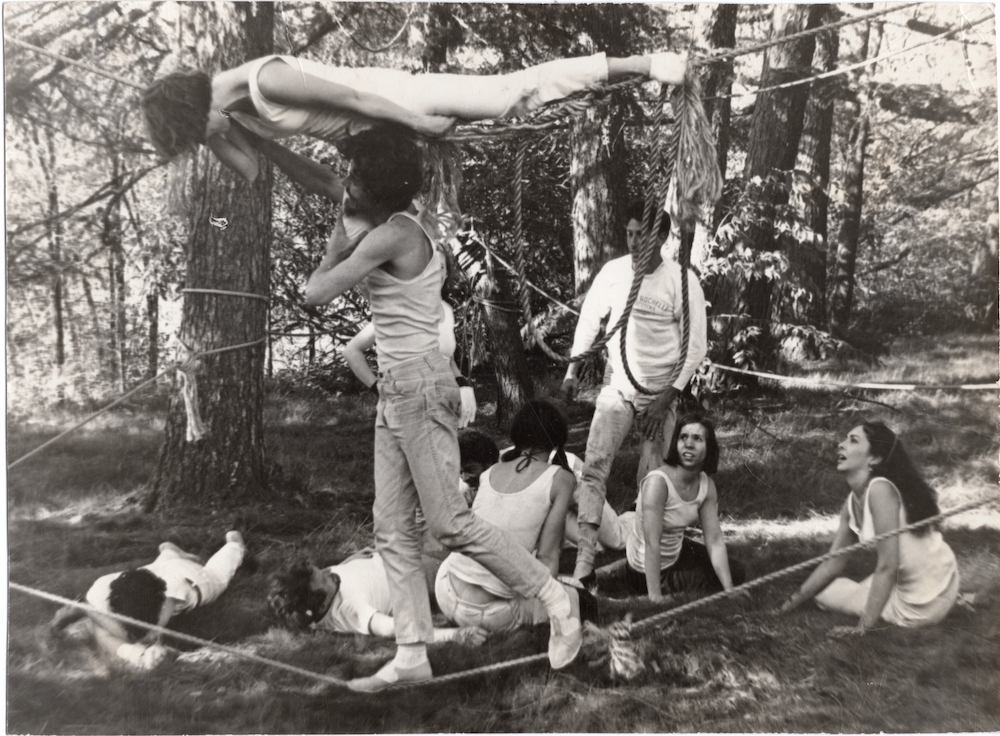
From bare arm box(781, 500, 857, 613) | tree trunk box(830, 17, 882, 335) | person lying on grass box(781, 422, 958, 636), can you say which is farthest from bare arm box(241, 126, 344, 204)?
bare arm box(781, 500, 857, 613)

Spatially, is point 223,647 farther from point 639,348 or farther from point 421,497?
point 639,348

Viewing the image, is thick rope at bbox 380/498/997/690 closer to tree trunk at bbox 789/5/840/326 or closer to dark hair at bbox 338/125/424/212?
tree trunk at bbox 789/5/840/326

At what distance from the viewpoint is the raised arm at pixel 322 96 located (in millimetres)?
3938

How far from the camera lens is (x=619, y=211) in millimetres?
4246

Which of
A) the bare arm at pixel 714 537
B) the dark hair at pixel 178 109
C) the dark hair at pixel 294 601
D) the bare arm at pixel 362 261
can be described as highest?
the dark hair at pixel 178 109

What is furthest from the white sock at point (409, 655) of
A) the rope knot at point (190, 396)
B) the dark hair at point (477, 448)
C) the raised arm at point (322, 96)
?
the raised arm at point (322, 96)

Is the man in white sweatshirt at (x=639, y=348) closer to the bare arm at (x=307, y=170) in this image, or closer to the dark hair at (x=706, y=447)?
the dark hair at (x=706, y=447)

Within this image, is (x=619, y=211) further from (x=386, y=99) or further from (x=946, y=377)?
(x=946, y=377)

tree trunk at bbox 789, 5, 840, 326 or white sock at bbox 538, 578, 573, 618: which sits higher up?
tree trunk at bbox 789, 5, 840, 326

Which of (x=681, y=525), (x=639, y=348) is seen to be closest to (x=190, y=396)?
(x=639, y=348)

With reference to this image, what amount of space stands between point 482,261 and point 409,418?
846 mm

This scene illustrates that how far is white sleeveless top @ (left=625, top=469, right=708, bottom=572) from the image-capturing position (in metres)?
4.21

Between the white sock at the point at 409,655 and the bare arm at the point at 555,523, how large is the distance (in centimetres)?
63

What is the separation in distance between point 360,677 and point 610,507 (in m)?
1.29
